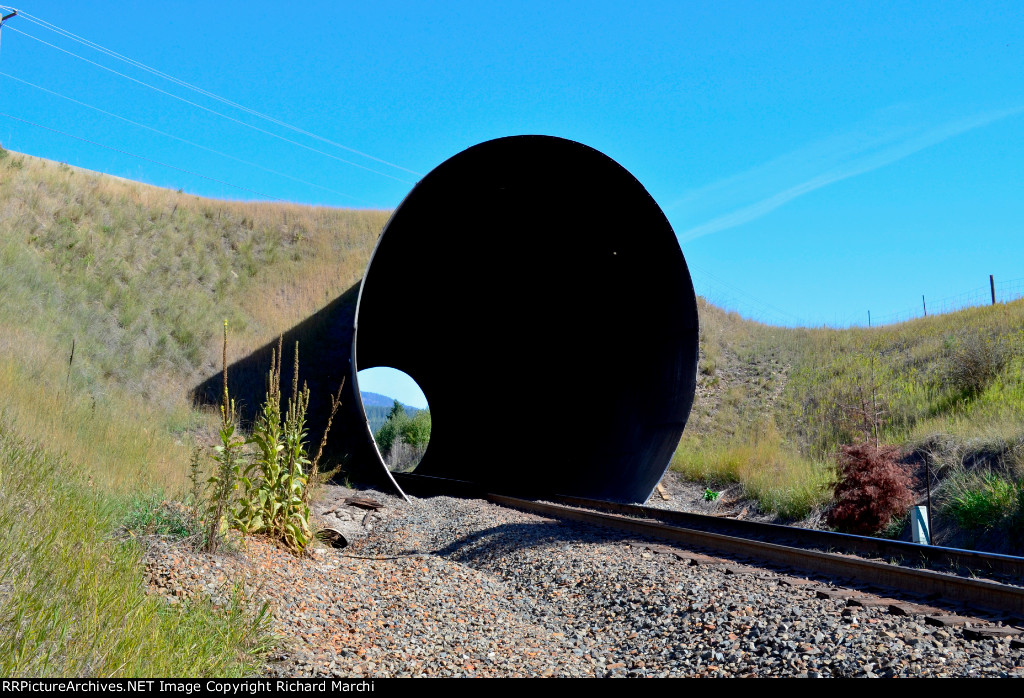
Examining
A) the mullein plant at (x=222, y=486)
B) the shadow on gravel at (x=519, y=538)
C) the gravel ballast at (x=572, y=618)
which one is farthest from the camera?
the shadow on gravel at (x=519, y=538)

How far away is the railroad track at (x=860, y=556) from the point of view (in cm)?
490

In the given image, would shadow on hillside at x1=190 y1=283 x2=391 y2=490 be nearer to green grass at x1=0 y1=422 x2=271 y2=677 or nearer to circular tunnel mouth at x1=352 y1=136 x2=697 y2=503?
circular tunnel mouth at x1=352 y1=136 x2=697 y2=503

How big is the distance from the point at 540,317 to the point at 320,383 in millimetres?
5234

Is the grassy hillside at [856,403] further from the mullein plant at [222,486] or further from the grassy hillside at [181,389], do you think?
the mullein plant at [222,486]

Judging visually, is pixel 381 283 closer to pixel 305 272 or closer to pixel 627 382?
pixel 305 272

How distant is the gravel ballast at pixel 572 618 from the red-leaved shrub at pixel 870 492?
360 cm

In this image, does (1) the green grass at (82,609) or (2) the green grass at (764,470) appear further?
(2) the green grass at (764,470)

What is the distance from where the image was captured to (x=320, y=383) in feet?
56.2

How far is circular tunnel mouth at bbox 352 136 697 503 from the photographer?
12.7 meters

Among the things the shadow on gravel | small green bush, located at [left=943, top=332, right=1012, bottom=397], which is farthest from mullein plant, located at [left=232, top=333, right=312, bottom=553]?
small green bush, located at [left=943, top=332, right=1012, bottom=397]

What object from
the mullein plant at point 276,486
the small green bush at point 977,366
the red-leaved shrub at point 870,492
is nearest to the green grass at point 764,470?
the red-leaved shrub at point 870,492

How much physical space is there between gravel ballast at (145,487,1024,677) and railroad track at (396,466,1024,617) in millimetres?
390

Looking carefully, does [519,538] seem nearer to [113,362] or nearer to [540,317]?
[540,317]

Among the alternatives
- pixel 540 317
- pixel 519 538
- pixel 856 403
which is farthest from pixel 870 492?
pixel 540 317
